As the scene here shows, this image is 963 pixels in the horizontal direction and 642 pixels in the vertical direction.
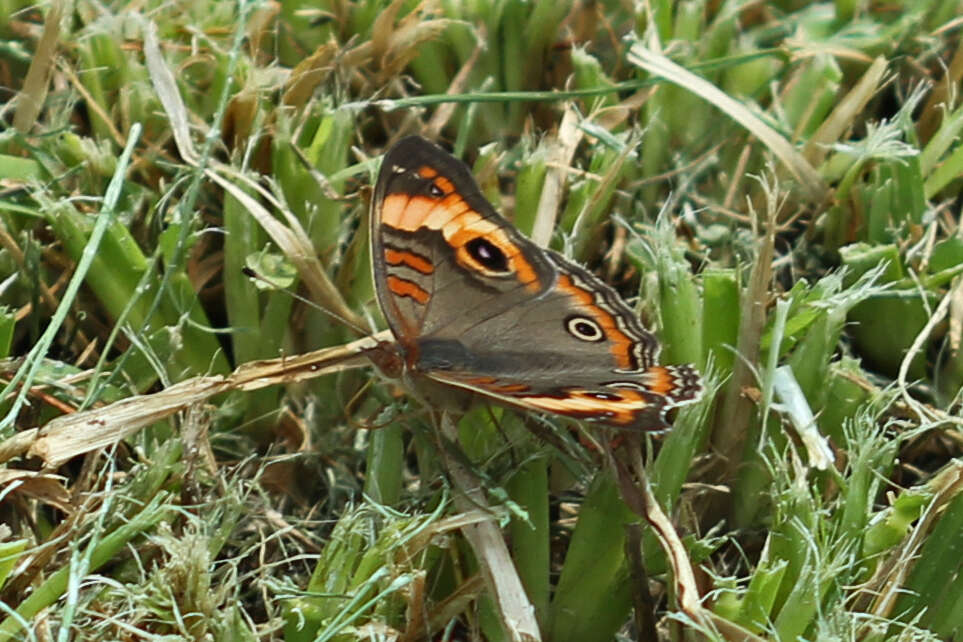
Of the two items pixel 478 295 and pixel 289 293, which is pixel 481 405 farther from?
pixel 289 293

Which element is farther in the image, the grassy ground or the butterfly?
the butterfly

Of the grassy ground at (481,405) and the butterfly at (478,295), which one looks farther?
the butterfly at (478,295)

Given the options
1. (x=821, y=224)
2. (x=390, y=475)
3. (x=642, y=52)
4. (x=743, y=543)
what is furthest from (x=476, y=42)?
(x=743, y=543)

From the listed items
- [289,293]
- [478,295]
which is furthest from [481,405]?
[289,293]

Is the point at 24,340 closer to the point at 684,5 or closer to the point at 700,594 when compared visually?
the point at 700,594
